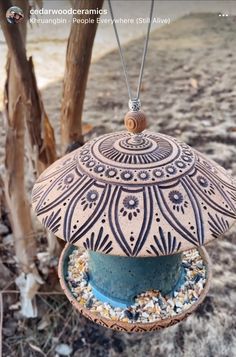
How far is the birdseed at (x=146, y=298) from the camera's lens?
1095 millimetres

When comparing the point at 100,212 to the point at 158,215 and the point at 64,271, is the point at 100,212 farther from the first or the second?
the point at 64,271

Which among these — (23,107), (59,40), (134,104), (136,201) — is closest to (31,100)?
(23,107)

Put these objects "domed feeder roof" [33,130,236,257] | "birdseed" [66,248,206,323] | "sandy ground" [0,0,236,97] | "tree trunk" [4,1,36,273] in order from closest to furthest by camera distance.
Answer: "domed feeder roof" [33,130,236,257], "birdseed" [66,248,206,323], "tree trunk" [4,1,36,273], "sandy ground" [0,0,236,97]

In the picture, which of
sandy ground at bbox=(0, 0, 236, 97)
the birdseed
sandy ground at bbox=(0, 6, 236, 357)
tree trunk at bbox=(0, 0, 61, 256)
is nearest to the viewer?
the birdseed

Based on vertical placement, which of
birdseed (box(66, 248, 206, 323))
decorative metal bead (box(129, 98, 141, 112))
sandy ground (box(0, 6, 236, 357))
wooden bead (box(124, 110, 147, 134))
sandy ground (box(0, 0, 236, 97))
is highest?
decorative metal bead (box(129, 98, 141, 112))

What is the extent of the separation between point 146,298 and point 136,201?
38 cm

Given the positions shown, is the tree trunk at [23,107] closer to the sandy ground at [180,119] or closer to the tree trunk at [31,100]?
the tree trunk at [31,100]

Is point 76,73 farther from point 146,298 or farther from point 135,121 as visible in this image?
point 146,298

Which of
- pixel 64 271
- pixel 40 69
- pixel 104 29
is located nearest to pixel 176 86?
pixel 40 69

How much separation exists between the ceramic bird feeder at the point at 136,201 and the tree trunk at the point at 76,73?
43cm

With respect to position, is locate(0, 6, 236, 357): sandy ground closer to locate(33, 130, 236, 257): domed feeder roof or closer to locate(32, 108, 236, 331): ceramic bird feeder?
locate(32, 108, 236, 331): ceramic bird feeder

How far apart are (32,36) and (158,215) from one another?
438 cm

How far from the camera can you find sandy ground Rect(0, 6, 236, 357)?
69.7 inches

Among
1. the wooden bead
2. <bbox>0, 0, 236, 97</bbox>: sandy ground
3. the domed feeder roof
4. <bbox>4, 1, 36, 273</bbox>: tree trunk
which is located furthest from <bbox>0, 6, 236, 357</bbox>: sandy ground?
the wooden bead
